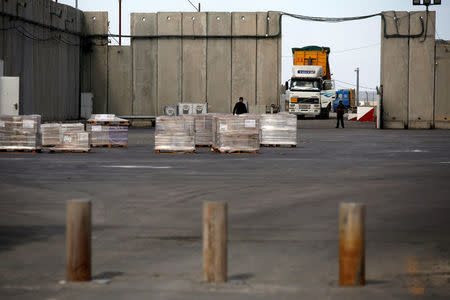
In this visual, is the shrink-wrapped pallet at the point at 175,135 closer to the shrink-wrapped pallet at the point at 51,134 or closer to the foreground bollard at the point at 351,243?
the shrink-wrapped pallet at the point at 51,134

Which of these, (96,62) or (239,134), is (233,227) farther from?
(96,62)

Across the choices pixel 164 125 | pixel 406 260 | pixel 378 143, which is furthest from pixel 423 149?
pixel 406 260

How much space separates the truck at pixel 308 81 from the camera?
201ft

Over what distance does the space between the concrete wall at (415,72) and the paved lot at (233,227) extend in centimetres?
2763

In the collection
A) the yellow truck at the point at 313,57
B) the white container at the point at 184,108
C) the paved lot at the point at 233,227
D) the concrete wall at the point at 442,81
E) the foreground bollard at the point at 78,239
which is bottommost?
the paved lot at the point at 233,227

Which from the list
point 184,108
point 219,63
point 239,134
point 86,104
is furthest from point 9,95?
point 219,63

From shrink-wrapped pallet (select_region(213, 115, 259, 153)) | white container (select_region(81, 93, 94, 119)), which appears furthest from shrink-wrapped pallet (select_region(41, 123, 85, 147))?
white container (select_region(81, 93, 94, 119))

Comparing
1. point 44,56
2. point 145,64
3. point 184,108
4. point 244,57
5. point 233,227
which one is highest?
point 244,57

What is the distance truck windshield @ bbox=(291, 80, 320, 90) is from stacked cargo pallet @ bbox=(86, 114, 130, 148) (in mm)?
34862

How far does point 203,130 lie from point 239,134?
321cm

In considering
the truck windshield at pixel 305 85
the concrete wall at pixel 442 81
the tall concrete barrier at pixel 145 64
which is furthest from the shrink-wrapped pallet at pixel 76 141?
the truck windshield at pixel 305 85

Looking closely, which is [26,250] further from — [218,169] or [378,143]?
[378,143]

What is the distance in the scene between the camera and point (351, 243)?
6695 millimetres

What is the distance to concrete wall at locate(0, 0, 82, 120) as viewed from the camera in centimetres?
3500
